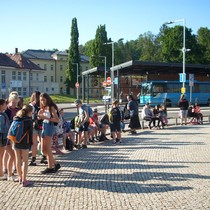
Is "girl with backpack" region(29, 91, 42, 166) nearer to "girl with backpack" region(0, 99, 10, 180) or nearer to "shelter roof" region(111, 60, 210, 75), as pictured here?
"girl with backpack" region(0, 99, 10, 180)

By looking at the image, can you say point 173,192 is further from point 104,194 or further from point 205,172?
point 205,172

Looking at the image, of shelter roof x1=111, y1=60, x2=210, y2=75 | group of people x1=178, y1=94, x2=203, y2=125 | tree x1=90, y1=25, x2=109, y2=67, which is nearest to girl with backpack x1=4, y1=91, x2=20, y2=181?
group of people x1=178, y1=94, x2=203, y2=125

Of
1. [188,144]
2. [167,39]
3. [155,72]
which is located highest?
[167,39]

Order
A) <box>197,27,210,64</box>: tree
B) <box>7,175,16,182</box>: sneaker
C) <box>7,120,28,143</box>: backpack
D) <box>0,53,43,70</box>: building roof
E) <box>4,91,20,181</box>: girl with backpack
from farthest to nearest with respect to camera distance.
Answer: <box>197,27,210,64</box>: tree, <box>0,53,43,70</box>: building roof, <box>4,91,20,181</box>: girl with backpack, <box>7,175,16,182</box>: sneaker, <box>7,120,28,143</box>: backpack

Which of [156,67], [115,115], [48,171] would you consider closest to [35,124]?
[48,171]

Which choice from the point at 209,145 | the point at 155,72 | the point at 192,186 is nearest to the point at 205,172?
the point at 192,186

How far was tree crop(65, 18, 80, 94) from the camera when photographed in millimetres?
91750

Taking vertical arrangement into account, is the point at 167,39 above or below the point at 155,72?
above

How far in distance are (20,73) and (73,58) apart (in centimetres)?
2194

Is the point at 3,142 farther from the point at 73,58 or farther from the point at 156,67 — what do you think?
the point at 73,58

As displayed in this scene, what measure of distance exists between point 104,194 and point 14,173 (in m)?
2.72

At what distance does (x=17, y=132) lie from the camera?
7.75 m

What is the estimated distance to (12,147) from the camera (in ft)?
26.5

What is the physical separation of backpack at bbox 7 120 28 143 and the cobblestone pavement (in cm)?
93
